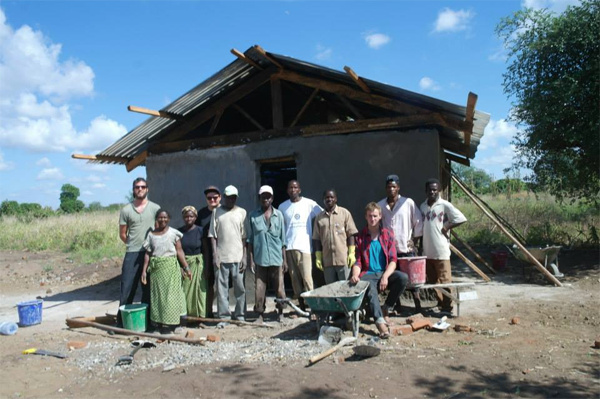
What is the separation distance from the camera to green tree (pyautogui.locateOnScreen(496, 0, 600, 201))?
8.98 m

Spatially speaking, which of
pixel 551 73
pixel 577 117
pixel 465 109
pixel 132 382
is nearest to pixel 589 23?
pixel 551 73

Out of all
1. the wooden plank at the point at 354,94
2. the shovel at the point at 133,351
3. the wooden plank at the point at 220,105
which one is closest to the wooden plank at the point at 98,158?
the wooden plank at the point at 220,105

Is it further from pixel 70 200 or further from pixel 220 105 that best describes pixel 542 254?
pixel 70 200

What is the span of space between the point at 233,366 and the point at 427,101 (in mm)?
4285

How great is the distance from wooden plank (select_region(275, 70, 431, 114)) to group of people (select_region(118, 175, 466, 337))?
Answer: 4.50 feet

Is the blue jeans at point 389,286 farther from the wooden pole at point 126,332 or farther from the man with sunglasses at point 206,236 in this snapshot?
the man with sunglasses at point 206,236

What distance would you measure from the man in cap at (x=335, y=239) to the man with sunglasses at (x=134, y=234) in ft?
7.76

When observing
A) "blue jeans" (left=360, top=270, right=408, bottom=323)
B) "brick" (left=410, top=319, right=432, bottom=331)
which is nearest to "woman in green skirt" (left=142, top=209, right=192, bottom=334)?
"blue jeans" (left=360, top=270, right=408, bottom=323)

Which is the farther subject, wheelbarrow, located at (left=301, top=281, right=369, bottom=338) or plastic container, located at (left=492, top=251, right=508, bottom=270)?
plastic container, located at (left=492, top=251, right=508, bottom=270)

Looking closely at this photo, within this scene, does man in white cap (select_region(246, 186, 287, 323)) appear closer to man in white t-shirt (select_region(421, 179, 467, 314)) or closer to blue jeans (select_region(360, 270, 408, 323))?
blue jeans (select_region(360, 270, 408, 323))

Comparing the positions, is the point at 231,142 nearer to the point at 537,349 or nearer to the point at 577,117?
the point at 537,349

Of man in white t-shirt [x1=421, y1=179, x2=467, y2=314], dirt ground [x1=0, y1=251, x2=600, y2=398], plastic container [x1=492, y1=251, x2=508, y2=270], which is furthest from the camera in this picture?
plastic container [x1=492, y1=251, x2=508, y2=270]

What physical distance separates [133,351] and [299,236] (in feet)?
8.12

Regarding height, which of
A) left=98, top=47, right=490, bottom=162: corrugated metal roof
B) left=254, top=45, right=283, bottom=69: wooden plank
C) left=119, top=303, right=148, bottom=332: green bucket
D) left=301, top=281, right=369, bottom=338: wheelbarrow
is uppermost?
left=254, top=45, right=283, bottom=69: wooden plank
